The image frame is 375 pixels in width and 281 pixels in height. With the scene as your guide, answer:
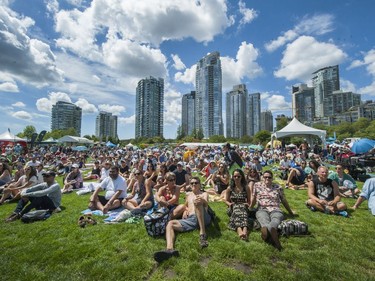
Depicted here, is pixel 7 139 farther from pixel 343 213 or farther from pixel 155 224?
pixel 343 213

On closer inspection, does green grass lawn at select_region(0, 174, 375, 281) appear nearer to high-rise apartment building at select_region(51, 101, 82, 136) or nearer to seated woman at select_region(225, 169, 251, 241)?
seated woman at select_region(225, 169, 251, 241)

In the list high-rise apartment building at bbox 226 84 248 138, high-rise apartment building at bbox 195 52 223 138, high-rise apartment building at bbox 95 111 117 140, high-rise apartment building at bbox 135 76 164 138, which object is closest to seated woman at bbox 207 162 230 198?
high-rise apartment building at bbox 195 52 223 138

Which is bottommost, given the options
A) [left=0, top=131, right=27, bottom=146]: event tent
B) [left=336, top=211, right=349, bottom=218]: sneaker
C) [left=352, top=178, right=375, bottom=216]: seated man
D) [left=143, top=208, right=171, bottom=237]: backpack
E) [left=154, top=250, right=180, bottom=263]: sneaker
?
[left=154, top=250, right=180, bottom=263]: sneaker

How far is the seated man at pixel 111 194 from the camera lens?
6102 millimetres

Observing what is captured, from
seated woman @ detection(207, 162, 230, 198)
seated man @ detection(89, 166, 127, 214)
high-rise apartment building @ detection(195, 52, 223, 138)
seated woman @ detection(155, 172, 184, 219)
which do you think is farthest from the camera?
high-rise apartment building @ detection(195, 52, 223, 138)

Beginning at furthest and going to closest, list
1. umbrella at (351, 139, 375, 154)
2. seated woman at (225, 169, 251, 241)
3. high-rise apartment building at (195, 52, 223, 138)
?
high-rise apartment building at (195, 52, 223, 138) < umbrella at (351, 139, 375, 154) < seated woman at (225, 169, 251, 241)

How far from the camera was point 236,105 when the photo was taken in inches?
4870

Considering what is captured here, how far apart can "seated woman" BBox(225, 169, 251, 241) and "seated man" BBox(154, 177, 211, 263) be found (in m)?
0.60

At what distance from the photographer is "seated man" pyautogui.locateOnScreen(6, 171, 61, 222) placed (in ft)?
18.0

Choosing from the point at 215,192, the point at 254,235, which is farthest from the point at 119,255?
the point at 215,192

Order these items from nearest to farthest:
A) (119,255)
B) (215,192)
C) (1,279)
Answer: (1,279) → (119,255) → (215,192)

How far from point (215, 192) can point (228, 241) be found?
401 centimetres

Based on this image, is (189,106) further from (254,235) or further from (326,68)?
(254,235)

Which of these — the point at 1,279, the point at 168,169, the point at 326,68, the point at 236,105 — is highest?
the point at 326,68
